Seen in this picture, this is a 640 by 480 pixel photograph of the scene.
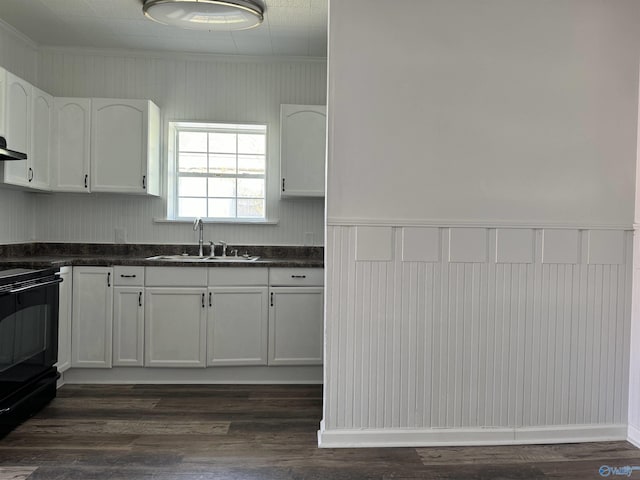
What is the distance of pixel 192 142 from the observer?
431 cm

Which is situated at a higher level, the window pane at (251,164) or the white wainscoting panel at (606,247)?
the window pane at (251,164)

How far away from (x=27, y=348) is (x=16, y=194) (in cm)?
158

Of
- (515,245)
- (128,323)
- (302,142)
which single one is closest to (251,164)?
(302,142)

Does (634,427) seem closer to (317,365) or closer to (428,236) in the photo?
(428,236)

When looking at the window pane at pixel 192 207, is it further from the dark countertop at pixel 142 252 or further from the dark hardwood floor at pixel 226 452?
the dark hardwood floor at pixel 226 452

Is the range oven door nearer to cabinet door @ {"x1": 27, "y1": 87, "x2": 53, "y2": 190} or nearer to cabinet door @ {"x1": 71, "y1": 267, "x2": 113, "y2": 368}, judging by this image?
cabinet door @ {"x1": 71, "y1": 267, "x2": 113, "y2": 368}

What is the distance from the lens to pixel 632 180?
2.71 meters

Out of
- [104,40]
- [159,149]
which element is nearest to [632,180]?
[159,149]

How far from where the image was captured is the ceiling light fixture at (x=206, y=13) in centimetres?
307

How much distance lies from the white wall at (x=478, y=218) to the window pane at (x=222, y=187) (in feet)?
6.43

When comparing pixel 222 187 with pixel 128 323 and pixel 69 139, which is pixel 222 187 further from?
pixel 128 323

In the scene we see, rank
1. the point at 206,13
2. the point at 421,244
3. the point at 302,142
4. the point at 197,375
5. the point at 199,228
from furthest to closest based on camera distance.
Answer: the point at 199,228
the point at 302,142
the point at 197,375
the point at 206,13
the point at 421,244

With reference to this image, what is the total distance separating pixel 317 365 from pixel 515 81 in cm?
230

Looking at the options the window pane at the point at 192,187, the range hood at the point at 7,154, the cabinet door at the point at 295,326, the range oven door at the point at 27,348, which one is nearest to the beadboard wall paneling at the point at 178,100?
the window pane at the point at 192,187
